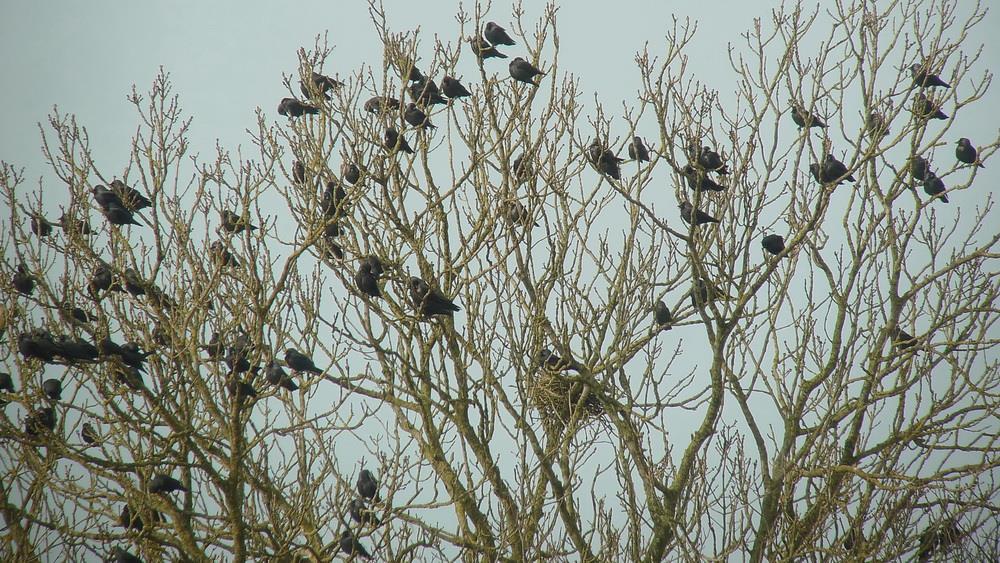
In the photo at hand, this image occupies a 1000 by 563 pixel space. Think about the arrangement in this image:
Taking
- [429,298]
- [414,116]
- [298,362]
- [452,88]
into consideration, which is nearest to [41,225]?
[298,362]

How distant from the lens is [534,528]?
629 cm

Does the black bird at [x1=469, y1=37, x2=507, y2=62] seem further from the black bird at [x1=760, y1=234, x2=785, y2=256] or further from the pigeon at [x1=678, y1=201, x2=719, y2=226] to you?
the black bird at [x1=760, y1=234, x2=785, y2=256]

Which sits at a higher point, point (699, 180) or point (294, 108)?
point (294, 108)

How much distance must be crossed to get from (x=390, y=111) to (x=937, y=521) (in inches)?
198

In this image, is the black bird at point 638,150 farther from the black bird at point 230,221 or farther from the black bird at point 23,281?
the black bird at point 23,281

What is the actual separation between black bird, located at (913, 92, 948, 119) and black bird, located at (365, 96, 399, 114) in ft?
13.3

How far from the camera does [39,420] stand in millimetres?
5547

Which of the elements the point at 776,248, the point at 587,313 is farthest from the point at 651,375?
the point at 776,248

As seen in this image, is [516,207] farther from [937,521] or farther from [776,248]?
[937,521]

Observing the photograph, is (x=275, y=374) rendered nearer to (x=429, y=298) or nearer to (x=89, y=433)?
(x=429, y=298)

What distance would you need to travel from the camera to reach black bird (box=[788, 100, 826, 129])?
7005 mm

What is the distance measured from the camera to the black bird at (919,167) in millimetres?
7426

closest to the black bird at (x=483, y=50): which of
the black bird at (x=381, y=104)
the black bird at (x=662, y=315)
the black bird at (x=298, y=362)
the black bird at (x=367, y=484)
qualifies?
the black bird at (x=381, y=104)

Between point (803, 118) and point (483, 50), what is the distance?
253cm
